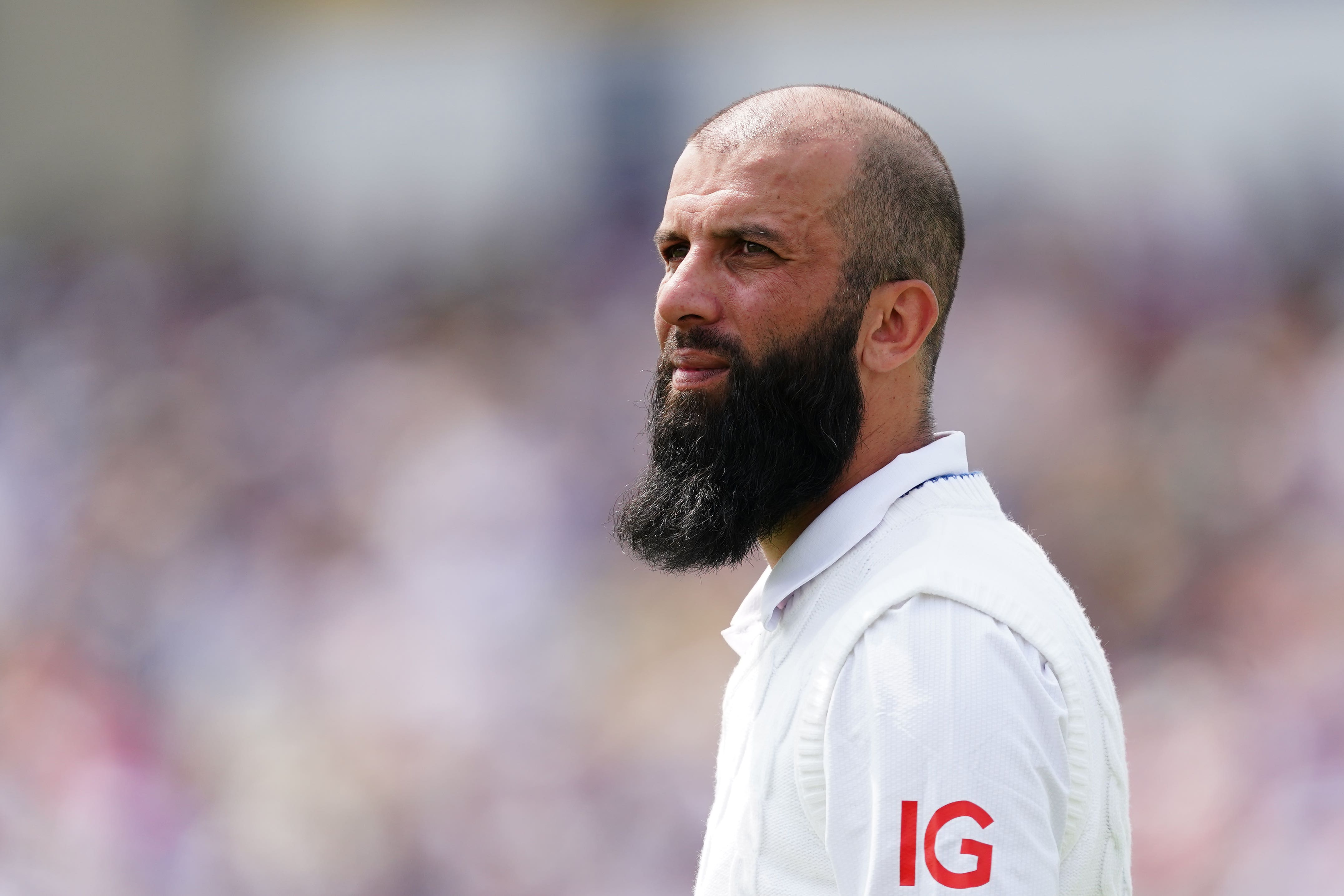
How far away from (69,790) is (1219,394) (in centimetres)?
505

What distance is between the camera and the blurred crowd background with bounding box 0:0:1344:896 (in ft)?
15.5

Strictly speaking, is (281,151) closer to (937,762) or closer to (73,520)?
(73,520)

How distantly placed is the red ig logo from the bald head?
1.98ft

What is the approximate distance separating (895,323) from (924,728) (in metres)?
0.56

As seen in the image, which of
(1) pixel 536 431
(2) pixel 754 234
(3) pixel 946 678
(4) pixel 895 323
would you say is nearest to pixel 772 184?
(2) pixel 754 234

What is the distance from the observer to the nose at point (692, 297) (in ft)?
4.64

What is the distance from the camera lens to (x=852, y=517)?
51.7 inches

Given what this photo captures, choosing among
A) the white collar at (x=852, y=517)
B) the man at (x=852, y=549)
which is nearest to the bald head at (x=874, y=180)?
the man at (x=852, y=549)

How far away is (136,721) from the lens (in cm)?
539

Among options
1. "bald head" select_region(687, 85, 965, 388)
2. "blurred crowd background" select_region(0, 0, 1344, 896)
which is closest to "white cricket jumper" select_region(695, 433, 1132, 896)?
"bald head" select_region(687, 85, 965, 388)

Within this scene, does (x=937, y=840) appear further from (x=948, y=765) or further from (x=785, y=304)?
(x=785, y=304)

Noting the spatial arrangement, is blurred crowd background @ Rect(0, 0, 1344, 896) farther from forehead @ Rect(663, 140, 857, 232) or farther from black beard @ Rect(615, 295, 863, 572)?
forehead @ Rect(663, 140, 857, 232)

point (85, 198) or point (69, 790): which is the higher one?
point (85, 198)

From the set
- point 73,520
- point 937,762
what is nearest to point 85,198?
point 73,520
